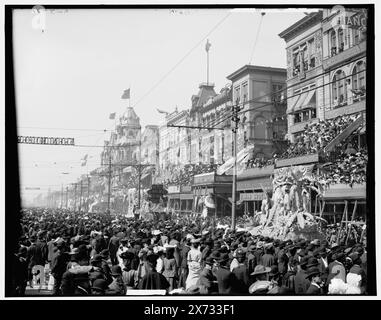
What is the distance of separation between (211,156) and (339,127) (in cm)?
497

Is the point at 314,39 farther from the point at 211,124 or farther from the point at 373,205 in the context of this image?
the point at 373,205

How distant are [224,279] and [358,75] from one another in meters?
7.96

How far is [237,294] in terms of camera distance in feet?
28.5

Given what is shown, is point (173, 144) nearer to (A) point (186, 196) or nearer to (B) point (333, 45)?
(A) point (186, 196)

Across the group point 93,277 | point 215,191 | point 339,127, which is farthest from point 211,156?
point 93,277

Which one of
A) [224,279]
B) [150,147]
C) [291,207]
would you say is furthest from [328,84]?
[224,279]

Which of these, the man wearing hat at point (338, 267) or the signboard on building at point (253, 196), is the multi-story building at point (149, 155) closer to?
the signboard on building at point (253, 196)

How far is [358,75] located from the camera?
12.6 m

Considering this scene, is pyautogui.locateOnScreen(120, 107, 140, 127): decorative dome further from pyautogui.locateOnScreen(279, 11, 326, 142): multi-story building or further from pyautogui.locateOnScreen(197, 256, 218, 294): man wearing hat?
pyautogui.locateOnScreen(197, 256, 218, 294): man wearing hat

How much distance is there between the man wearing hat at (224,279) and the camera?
321 inches

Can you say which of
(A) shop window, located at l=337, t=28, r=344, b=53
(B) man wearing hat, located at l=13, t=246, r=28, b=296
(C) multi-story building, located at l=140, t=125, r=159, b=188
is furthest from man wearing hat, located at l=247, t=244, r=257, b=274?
(A) shop window, located at l=337, t=28, r=344, b=53

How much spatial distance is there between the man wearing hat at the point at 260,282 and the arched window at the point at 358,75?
21.7ft

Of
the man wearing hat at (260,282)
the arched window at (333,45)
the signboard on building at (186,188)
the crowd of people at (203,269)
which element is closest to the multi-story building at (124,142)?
the signboard on building at (186,188)

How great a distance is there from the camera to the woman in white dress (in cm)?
971
